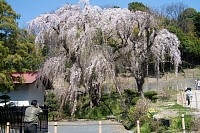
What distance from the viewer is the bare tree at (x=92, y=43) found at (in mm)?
23953

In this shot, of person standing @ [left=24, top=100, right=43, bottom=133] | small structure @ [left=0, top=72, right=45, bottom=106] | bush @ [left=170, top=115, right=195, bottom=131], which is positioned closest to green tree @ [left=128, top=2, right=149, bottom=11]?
small structure @ [left=0, top=72, right=45, bottom=106]

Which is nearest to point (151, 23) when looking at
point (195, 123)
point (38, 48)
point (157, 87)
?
point (38, 48)

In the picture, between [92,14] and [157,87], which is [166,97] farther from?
[92,14]

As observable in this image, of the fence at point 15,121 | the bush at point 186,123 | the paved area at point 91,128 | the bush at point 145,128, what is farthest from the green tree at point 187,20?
the fence at point 15,121

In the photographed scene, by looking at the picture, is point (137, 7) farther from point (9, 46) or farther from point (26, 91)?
point (9, 46)

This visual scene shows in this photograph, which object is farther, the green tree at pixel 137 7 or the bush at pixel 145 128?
the green tree at pixel 137 7

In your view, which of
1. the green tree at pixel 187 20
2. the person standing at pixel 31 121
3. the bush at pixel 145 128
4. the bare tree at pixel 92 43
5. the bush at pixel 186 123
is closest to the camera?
the person standing at pixel 31 121

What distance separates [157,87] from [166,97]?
29.7ft

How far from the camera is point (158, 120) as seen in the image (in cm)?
1686

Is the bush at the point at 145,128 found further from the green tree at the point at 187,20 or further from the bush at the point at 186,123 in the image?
the green tree at the point at 187,20

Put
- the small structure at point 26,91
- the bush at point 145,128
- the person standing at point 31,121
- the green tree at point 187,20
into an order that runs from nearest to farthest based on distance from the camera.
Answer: the person standing at point 31,121, the bush at point 145,128, the small structure at point 26,91, the green tree at point 187,20

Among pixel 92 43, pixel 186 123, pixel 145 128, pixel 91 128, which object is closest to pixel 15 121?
pixel 91 128

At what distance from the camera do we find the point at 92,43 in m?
24.1

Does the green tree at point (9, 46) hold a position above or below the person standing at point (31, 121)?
above
